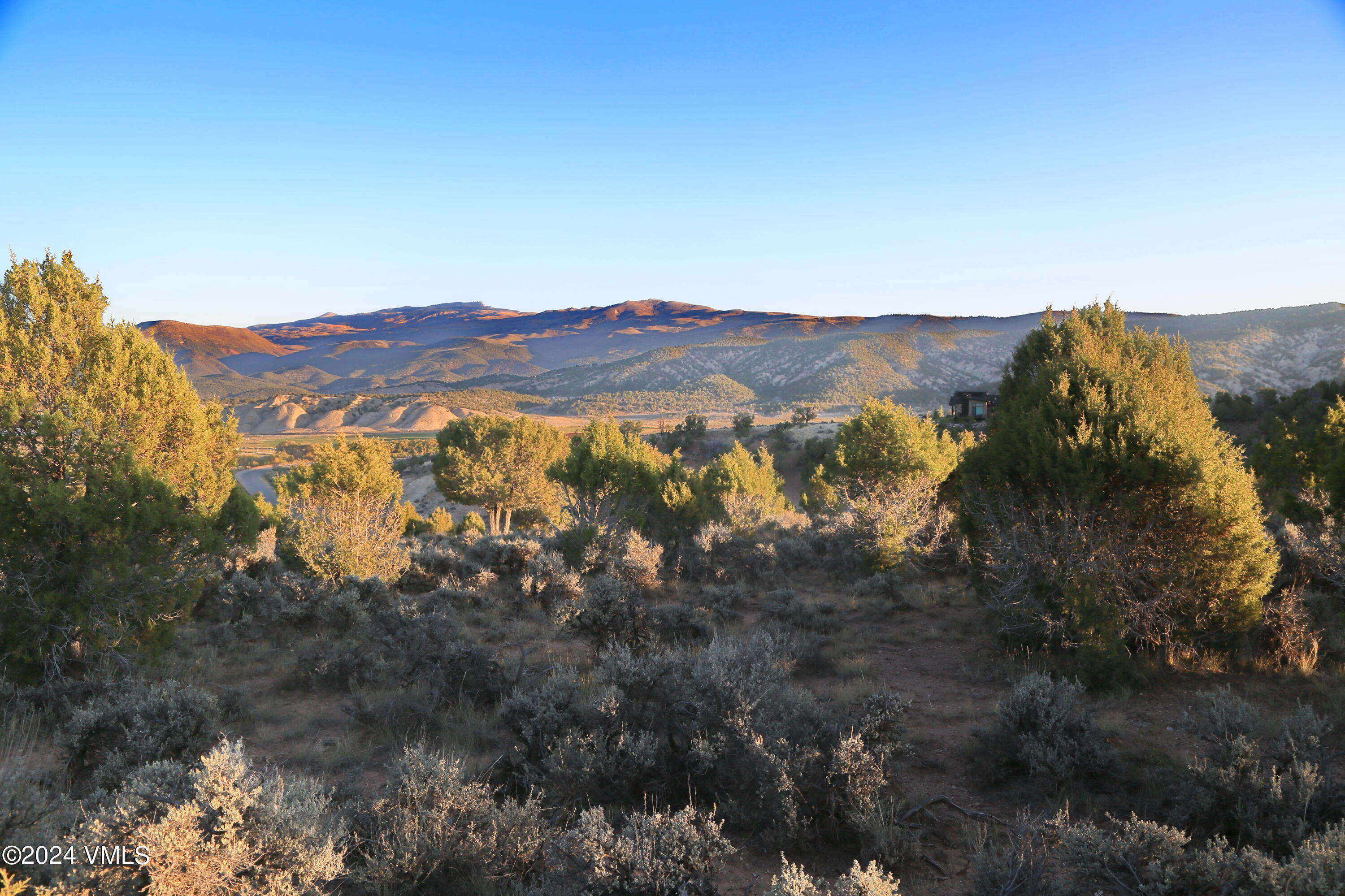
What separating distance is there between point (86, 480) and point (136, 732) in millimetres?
3514

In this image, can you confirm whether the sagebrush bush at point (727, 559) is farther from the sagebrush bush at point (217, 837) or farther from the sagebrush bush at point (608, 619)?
the sagebrush bush at point (217, 837)

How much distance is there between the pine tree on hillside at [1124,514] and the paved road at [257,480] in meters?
48.4

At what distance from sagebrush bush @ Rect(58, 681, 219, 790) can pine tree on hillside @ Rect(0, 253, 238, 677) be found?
172cm

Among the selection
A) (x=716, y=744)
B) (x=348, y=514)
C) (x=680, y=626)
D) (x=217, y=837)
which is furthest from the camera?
(x=348, y=514)

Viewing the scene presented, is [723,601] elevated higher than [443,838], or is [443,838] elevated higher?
[443,838]

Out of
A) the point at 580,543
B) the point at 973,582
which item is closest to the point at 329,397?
the point at 580,543

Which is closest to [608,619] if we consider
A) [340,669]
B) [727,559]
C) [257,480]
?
[340,669]

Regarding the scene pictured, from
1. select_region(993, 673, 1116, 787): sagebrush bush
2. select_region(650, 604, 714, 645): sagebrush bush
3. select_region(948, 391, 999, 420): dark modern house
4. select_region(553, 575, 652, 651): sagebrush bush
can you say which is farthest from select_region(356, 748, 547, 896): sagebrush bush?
select_region(948, 391, 999, 420): dark modern house

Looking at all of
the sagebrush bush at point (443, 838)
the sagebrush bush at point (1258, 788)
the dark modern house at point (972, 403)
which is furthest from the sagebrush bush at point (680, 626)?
the dark modern house at point (972, 403)

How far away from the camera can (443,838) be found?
3.93m

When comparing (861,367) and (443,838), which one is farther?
(861,367)

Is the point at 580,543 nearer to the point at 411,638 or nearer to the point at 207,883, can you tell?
the point at 411,638

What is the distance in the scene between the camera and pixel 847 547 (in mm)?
15016

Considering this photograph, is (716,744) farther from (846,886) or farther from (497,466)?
(497,466)
